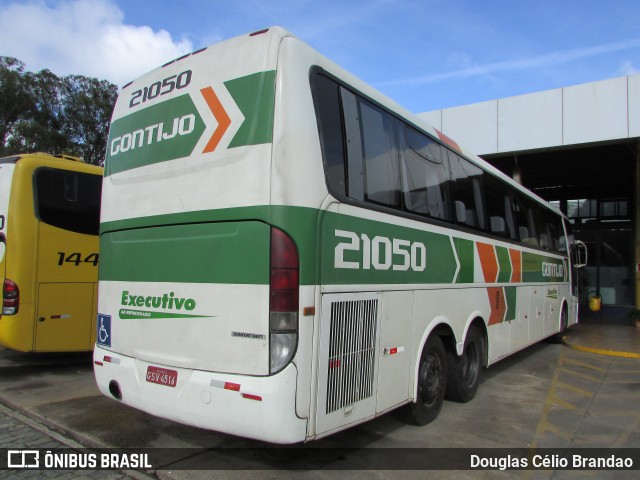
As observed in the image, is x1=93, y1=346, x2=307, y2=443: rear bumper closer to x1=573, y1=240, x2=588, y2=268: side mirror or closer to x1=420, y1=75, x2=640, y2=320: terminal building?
x1=420, y1=75, x2=640, y2=320: terminal building

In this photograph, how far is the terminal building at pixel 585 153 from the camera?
11.4 m

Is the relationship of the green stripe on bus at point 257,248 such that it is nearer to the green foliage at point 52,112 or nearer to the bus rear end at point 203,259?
the bus rear end at point 203,259

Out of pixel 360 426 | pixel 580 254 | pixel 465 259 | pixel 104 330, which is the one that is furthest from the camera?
pixel 580 254

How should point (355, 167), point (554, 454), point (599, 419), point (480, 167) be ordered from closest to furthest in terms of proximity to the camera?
point (355, 167) < point (554, 454) < point (599, 419) < point (480, 167)

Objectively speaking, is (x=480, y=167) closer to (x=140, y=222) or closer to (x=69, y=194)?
(x=140, y=222)

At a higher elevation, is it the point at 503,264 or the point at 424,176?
the point at 424,176

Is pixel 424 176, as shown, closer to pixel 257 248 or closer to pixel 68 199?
pixel 257 248

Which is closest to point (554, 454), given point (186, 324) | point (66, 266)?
point (186, 324)

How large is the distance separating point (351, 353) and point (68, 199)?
5235 millimetres

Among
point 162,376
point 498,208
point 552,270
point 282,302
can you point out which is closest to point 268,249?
point 282,302

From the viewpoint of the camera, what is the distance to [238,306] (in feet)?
10.7

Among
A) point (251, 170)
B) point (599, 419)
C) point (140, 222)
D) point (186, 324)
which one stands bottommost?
point (599, 419)

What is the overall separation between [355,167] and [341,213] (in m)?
0.49

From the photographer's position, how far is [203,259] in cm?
348
